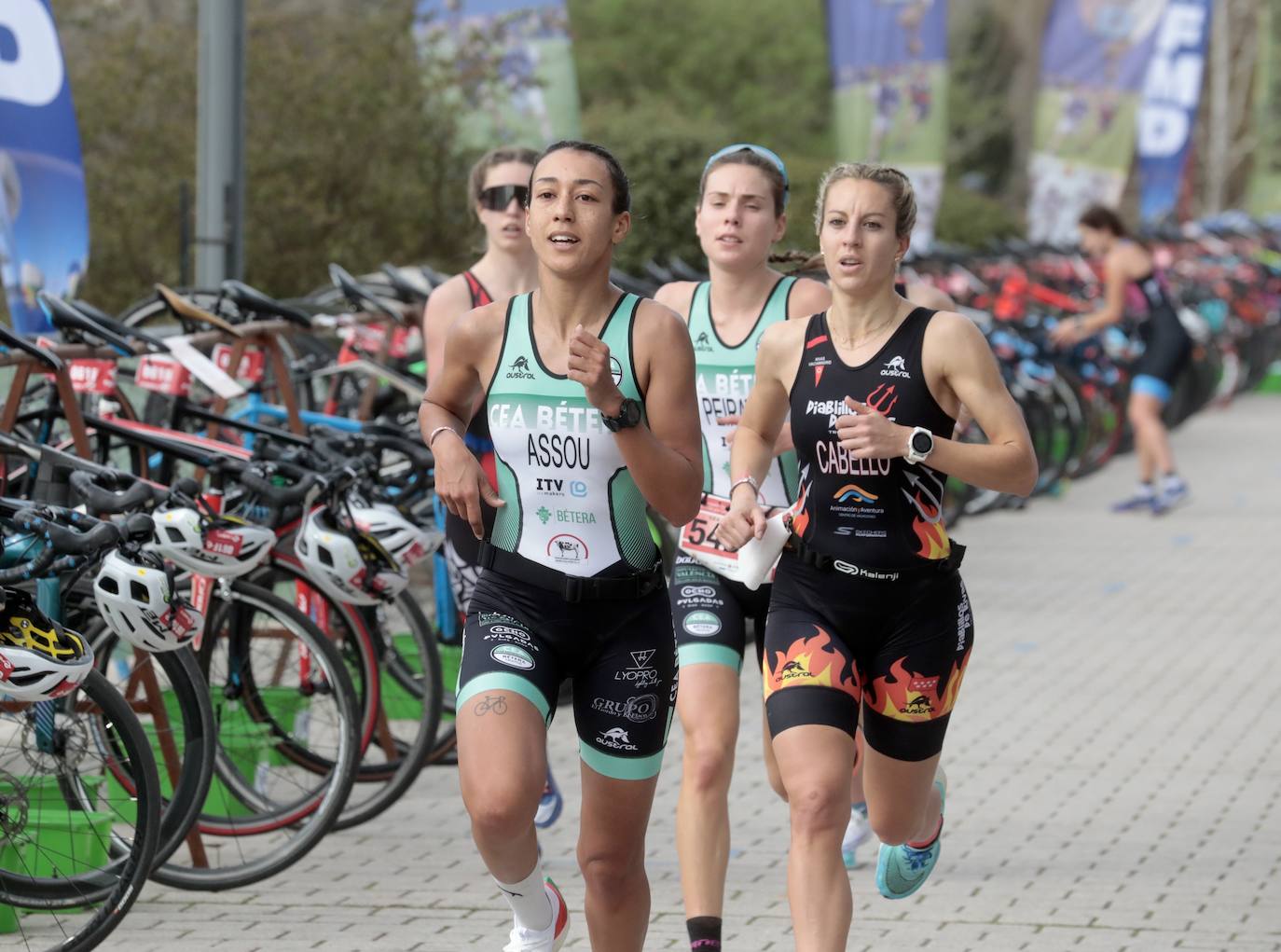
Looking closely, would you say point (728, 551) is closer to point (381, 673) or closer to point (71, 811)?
point (381, 673)

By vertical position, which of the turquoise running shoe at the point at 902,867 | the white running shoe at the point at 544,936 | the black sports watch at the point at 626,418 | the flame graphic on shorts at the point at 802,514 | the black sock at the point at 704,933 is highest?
the black sports watch at the point at 626,418

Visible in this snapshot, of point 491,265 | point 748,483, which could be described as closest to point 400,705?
point 491,265

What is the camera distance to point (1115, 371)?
16219 millimetres

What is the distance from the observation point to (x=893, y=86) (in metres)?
Result: 18.8

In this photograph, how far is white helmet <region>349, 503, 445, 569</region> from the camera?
5961 mm

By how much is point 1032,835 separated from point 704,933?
6.46ft

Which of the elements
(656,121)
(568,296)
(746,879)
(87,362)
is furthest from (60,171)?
(656,121)

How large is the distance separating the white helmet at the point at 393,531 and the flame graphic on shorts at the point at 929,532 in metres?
1.75

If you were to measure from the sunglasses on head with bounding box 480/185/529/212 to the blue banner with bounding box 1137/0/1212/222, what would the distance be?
19.6 m

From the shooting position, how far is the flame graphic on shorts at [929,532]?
4.79 metres

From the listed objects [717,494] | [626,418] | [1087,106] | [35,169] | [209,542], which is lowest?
[209,542]

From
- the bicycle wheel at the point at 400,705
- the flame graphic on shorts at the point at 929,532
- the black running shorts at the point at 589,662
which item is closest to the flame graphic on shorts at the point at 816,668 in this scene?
the flame graphic on shorts at the point at 929,532

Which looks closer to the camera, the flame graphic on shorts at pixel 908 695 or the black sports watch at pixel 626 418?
the black sports watch at pixel 626 418

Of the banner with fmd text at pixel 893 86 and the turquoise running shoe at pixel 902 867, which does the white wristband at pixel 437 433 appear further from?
the banner with fmd text at pixel 893 86
